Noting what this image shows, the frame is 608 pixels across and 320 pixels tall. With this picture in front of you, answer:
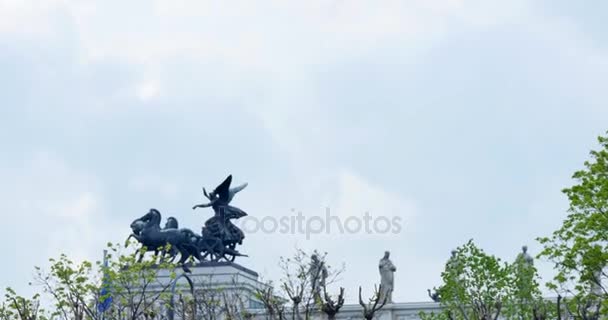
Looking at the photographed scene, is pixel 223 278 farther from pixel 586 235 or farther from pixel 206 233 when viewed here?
pixel 586 235

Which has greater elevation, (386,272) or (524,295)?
(386,272)

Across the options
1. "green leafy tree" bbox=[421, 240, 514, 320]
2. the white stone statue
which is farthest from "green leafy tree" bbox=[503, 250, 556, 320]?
the white stone statue

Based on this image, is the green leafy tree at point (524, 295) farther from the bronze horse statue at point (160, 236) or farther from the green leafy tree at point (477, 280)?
the bronze horse statue at point (160, 236)

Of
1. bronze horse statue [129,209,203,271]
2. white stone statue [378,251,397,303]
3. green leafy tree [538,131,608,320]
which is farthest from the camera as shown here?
white stone statue [378,251,397,303]

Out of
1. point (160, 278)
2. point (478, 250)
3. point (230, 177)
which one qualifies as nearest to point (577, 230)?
point (478, 250)

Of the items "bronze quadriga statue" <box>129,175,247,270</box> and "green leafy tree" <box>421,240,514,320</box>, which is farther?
"bronze quadriga statue" <box>129,175,247,270</box>

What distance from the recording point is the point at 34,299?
3325 cm

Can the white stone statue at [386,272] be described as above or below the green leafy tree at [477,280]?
above

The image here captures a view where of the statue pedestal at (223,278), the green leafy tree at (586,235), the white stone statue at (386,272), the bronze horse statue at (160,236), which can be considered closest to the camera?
the green leafy tree at (586,235)

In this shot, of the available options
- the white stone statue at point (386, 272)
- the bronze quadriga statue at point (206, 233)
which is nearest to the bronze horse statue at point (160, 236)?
the bronze quadriga statue at point (206, 233)

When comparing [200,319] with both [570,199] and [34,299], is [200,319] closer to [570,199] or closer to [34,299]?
[34,299]

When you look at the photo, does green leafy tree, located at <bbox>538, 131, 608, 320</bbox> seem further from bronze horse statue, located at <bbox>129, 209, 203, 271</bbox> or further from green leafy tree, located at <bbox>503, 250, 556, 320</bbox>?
bronze horse statue, located at <bbox>129, 209, 203, 271</bbox>

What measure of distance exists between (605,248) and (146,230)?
31.9 meters

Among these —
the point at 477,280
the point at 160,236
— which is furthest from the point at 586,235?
the point at 160,236
